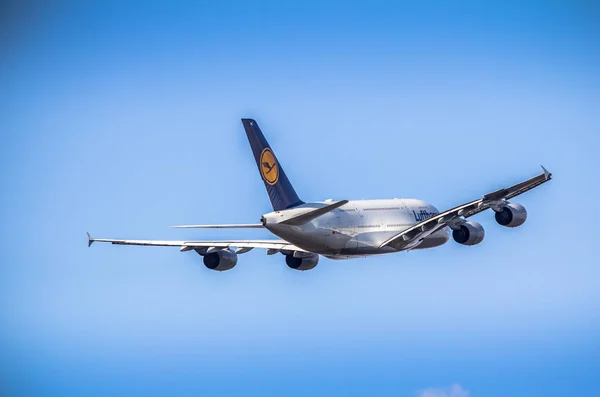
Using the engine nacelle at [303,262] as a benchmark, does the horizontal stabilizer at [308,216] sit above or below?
above

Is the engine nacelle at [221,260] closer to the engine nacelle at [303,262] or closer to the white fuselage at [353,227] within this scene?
the engine nacelle at [303,262]

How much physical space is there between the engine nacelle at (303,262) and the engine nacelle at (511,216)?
1317cm

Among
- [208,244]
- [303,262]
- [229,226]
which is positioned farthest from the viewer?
[303,262]

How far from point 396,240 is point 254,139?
429 inches

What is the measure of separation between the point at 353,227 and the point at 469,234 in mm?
7066

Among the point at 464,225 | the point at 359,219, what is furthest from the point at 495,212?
the point at 359,219

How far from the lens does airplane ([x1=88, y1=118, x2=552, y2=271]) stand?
254 feet

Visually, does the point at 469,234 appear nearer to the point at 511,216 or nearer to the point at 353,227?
the point at 511,216

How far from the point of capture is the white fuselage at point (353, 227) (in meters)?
78.1

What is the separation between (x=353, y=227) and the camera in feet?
267

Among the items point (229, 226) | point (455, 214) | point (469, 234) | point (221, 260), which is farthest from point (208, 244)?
point (469, 234)

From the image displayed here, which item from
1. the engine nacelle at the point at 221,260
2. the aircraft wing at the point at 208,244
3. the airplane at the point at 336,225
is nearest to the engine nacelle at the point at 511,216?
the airplane at the point at 336,225

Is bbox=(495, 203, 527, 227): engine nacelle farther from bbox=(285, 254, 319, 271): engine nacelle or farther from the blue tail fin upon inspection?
bbox=(285, 254, 319, 271): engine nacelle

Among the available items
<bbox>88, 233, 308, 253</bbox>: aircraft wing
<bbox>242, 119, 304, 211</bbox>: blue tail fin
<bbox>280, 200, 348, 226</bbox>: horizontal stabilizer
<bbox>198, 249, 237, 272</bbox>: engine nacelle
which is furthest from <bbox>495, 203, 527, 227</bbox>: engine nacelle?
<bbox>198, 249, 237, 272</bbox>: engine nacelle
